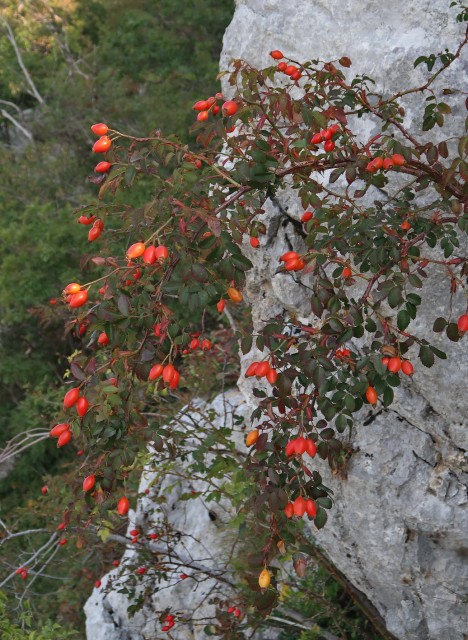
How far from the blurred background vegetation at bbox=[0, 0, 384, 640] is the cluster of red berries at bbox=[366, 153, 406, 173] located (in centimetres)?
483

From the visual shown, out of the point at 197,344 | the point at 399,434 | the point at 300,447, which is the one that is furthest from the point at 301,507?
the point at 197,344

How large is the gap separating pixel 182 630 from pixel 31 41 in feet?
36.4

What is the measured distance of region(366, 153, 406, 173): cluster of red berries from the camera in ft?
6.36

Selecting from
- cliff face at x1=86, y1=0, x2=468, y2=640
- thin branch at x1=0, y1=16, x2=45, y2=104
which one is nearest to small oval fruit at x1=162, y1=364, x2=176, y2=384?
cliff face at x1=86, y1=0, x2=468, y2=640

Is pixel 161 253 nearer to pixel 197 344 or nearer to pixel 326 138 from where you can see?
pixel 326 138

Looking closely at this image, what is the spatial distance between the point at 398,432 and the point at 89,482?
3.77 feet

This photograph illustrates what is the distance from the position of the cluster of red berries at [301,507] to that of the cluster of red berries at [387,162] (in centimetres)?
88

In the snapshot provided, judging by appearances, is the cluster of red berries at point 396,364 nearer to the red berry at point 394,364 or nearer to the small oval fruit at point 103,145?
the red berry at point 394,364

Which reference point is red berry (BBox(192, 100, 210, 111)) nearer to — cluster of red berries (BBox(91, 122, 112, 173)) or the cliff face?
cluster of red berries (BBox(91, 122, 112, 173))

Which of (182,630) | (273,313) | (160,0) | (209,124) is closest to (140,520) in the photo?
(182,630)

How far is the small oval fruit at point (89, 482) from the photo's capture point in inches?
66.6

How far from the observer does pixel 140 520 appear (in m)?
4.35

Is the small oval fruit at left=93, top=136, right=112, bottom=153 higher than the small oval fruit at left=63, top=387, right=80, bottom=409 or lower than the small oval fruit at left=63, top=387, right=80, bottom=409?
higher

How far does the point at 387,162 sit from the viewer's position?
196 centimetres
